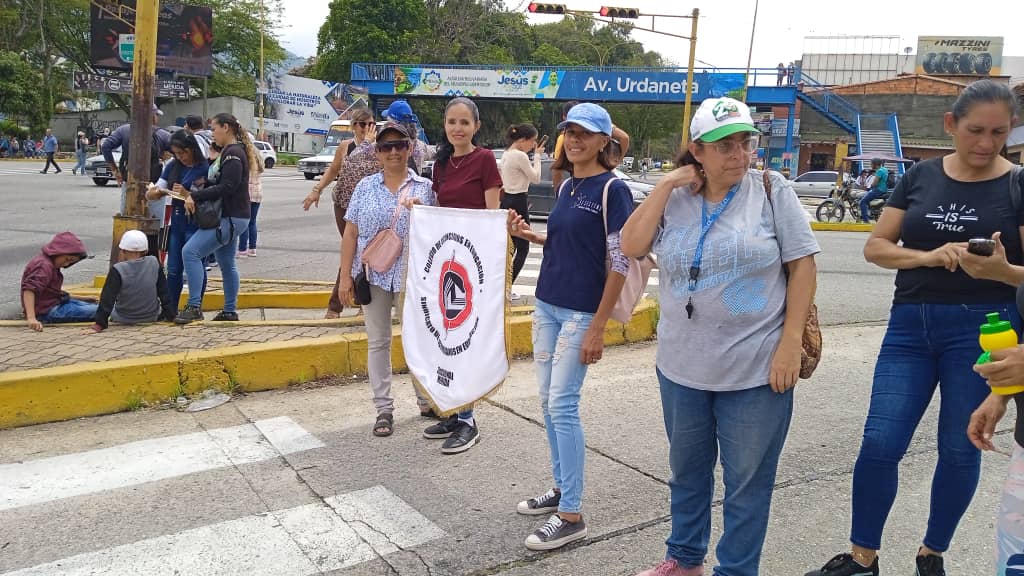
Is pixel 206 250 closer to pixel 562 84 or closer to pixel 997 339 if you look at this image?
pixel 997 339

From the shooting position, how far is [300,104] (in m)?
47.8

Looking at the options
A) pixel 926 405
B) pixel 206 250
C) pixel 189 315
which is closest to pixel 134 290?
pixel 189 315

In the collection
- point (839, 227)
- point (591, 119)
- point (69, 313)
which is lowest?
point (69, 313)

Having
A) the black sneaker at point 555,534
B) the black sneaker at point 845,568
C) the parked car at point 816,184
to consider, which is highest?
the parked car at point 816,184

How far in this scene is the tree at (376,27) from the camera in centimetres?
4919

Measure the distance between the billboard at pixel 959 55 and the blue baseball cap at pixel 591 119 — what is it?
76703 millimetres

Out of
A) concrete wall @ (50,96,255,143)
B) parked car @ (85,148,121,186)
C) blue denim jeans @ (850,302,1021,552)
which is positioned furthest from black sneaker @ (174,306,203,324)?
concrete wall @ (50,96,255,143)

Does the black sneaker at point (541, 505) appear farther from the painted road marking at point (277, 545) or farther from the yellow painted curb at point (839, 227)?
the yellow painted curb at point (839, 227)

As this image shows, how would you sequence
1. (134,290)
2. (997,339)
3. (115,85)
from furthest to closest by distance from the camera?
(115,85)
(134,290)
(997,339)

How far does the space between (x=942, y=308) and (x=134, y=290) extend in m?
5.86

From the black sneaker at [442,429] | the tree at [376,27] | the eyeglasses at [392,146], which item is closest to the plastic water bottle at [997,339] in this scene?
the black sneaker at [442,429]

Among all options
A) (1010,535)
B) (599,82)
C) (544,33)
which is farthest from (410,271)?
(544,33)

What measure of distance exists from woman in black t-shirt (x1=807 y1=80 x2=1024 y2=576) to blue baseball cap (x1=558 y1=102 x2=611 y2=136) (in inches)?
46.8

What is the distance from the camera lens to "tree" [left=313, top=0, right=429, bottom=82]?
49.2m
